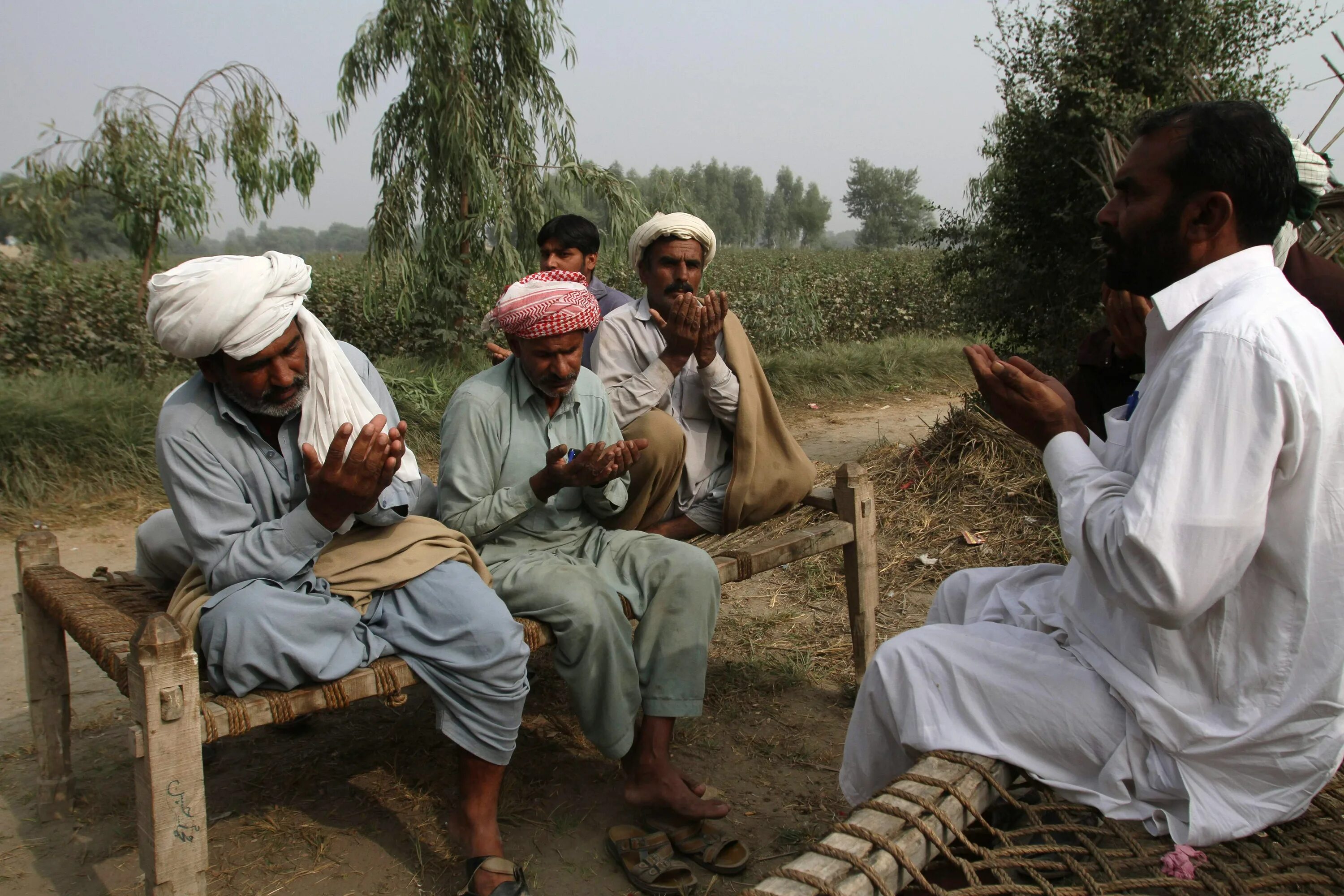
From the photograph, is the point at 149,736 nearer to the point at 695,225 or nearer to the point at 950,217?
the point at 695,225

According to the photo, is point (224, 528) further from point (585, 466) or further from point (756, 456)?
point (756, 456)

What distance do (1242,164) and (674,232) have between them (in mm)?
2352

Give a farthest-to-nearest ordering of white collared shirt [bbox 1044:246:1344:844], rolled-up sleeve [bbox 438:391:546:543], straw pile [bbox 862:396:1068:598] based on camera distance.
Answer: straw pile [bbox 862:396:1068:598], rolled-up sleeve [bbox 438:391:546:543], white collared shirt [bbox 1044:246:1344:844]

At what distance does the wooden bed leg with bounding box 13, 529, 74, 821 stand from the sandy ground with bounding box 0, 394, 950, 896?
86 mm

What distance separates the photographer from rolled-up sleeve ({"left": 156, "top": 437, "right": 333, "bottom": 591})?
2.45 m

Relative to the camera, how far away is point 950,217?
313 inches

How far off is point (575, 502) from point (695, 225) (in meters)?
1.33

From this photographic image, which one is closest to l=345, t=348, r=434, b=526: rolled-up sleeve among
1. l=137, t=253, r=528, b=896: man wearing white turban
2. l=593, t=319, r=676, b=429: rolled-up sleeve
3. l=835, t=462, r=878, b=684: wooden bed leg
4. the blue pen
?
l=137, t=253, r=528, b=896: man wearing white turban

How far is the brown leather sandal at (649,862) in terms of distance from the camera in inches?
106

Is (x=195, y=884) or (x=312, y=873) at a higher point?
(x=195, y=884)

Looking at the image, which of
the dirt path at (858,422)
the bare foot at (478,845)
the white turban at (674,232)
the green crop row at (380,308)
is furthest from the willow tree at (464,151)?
the bare foot at (478,845)

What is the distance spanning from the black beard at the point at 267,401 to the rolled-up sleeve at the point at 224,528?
6.6 inches

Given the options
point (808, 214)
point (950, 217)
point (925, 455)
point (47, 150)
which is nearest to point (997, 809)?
point (925, 455)

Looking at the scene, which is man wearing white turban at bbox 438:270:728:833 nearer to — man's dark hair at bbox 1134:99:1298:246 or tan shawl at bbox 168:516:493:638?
tan shawl at bbox 168:516:493:638
